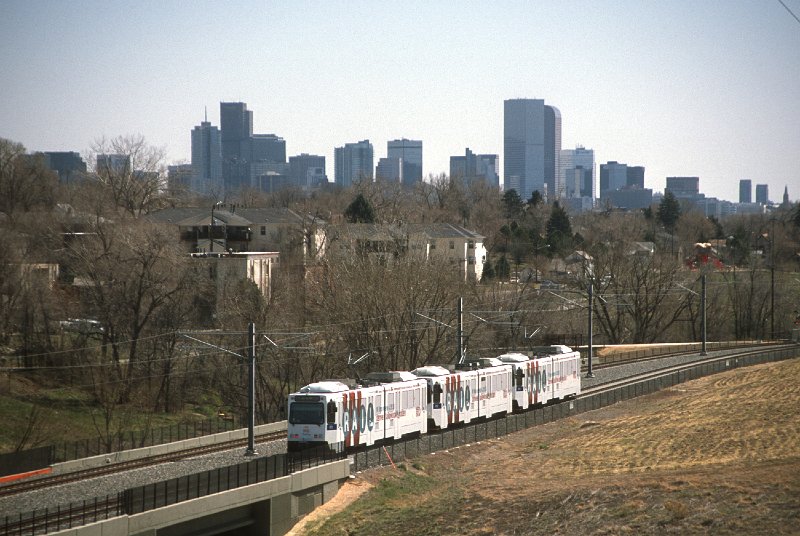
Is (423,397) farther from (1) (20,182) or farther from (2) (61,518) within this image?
(1) (20,182)

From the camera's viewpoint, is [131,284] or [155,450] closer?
[155,450]

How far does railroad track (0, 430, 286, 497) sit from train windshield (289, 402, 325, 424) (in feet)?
11.6

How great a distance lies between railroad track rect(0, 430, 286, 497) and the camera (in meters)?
31.9

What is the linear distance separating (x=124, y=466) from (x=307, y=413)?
21.4 feet

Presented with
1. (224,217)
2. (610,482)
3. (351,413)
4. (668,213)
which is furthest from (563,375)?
(668,213)

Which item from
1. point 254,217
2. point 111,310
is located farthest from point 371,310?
point 254,217

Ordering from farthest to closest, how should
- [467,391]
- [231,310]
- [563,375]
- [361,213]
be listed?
[361,213] < [231,310] < [563,375] < [467,391]

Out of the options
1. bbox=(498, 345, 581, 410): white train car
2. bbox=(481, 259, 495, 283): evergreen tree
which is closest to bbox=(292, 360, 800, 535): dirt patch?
bbox=(498, 345, 581, 410): white train car

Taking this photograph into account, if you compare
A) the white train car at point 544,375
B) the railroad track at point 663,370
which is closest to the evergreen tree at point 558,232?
the railroad track at point 663,370

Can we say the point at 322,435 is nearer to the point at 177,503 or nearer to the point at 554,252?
the point at 177,503

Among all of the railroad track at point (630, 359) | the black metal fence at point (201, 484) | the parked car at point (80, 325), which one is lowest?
the railroad track at point (630, 359)

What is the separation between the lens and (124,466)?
35531mm

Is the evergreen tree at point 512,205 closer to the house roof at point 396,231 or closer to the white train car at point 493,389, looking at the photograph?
the house roof at point 396,231

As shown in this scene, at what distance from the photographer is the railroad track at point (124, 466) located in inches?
1254
